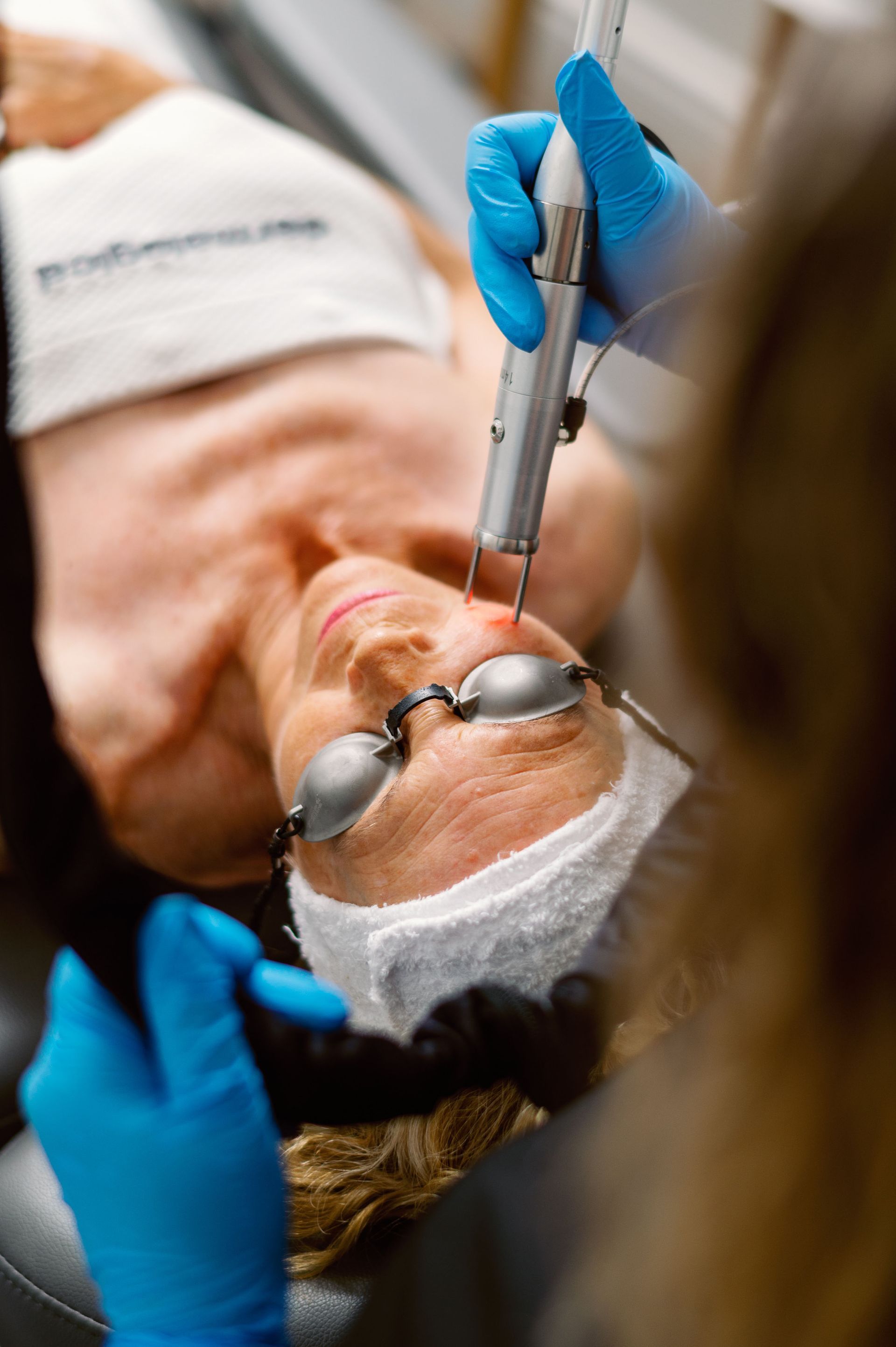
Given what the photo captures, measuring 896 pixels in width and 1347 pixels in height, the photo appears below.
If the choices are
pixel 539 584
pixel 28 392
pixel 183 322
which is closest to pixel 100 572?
pixel 28 392

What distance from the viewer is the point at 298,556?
55.4 inches

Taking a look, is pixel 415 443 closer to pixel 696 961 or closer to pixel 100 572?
pixel 100 572

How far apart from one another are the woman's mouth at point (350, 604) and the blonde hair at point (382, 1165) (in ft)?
1.75

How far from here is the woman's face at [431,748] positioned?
932 millimetres

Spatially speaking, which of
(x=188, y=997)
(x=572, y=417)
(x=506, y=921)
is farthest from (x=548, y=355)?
(x=188, y=997)

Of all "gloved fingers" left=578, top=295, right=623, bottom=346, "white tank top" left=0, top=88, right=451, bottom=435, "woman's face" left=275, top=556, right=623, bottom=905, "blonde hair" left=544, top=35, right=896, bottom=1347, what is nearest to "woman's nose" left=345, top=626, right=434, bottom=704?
"woman's face" left=275, top=556, right=623, bottom=905

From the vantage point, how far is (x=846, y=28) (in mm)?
435

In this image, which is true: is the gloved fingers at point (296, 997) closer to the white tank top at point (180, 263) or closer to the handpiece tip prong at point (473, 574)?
the handpiece tip prong at point (473, 574)

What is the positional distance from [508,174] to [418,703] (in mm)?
551

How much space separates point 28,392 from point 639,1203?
4.41ft

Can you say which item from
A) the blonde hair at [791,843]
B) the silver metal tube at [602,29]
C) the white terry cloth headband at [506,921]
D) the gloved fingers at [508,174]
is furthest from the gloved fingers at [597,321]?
the blonde hair at [791,843]

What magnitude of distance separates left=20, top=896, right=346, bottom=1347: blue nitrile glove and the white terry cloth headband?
136 millimetres

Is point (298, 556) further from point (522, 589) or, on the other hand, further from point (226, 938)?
point (226, 938)

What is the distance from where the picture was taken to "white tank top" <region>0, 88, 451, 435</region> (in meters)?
1.42
